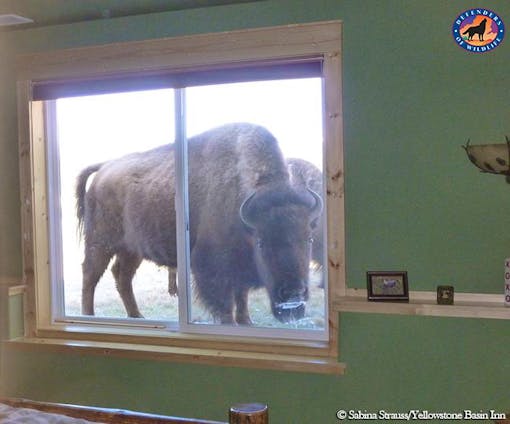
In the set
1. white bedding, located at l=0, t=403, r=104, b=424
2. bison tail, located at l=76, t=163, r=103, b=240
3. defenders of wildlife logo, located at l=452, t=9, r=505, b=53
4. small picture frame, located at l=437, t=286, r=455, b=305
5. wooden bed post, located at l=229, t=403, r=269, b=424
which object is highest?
defenders of wildlife logo, located at l=452, t=9, r=505, b=53

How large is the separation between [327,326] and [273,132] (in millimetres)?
1152

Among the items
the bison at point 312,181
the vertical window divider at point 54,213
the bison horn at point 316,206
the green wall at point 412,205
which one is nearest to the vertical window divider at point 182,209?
the green wall at point 412,205

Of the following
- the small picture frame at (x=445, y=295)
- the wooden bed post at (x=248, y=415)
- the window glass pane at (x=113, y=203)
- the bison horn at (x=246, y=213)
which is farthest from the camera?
the window glass pane at (x=113, y=203)

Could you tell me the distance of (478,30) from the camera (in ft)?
9.02

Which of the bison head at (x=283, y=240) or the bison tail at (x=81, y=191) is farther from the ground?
the bison tail at (x=81, y=191)

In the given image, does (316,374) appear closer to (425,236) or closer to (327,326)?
(327,326)

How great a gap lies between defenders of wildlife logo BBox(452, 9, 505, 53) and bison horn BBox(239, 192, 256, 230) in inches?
55.3

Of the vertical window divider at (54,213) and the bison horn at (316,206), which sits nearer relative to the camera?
the bison horn at (316,206)

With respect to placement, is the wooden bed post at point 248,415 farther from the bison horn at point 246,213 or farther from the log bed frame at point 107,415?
the bison horn at point 246,213

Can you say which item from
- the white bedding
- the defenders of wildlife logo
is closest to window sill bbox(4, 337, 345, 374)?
the white bedding

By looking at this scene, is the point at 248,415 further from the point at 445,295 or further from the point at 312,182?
the point at 312,182

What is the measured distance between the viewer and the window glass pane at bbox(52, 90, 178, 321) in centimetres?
353

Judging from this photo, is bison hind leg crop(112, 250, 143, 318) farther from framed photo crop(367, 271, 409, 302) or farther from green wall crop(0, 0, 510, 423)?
framed photo crop(367, 271, 409, 302)

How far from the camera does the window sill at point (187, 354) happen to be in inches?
118
